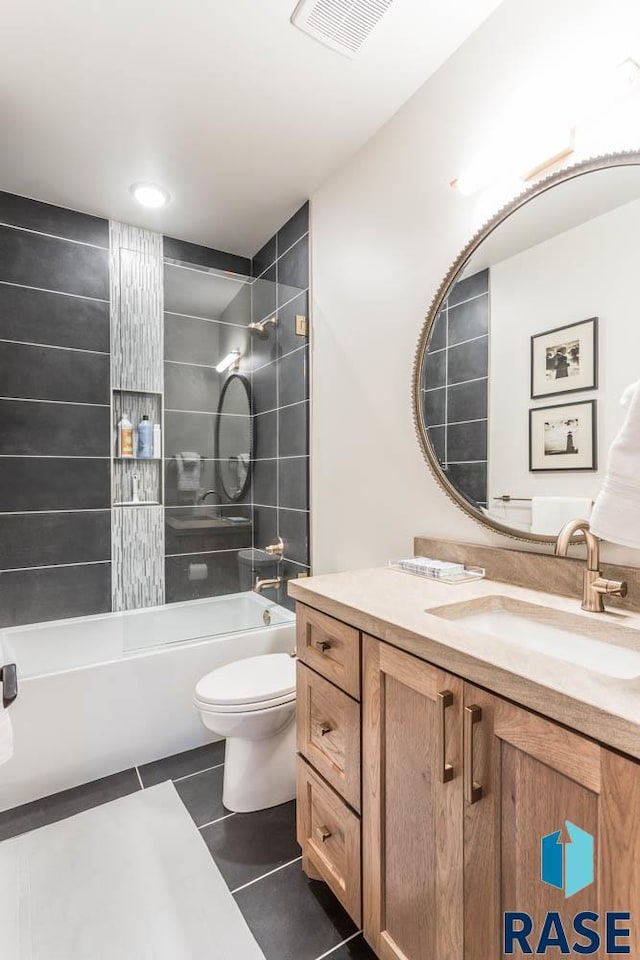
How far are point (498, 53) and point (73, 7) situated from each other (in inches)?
48.8

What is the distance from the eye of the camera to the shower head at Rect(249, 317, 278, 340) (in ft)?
8.71

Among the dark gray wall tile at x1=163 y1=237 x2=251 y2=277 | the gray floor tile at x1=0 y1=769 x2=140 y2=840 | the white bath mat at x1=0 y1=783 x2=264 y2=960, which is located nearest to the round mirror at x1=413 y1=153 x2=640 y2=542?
the white bath mat at x1=0 y1=783 x2=264 y2=960

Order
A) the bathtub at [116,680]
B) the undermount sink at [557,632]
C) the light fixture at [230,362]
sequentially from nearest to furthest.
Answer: the undermount sink at [557,632] < the bathtub at [116,680] < the light fixture at [230,362]

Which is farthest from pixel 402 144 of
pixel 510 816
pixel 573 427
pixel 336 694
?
pixel 510 816

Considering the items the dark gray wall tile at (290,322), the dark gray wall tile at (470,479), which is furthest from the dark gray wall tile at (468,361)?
the dark gray wall tile at (290,322)

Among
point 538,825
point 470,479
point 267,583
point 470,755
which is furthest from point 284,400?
point 538,825

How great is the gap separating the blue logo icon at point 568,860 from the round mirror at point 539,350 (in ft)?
2.36

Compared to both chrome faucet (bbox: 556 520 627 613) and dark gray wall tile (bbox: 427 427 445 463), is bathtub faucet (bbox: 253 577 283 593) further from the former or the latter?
chrome faucet (bbox: 556 520 627 613)

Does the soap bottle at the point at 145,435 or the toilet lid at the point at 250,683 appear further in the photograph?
the soap bottle at the point at 145,435

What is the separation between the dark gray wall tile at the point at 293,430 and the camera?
2395 millimetres

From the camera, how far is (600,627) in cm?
102

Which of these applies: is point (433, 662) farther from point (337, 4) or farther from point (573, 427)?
point (337, 4)

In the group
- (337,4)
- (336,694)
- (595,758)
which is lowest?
(336,694)

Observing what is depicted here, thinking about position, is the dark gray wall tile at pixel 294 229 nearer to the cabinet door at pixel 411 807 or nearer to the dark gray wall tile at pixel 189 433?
the dark gray wall tile at pixel 189 433
